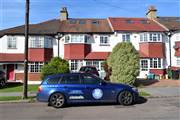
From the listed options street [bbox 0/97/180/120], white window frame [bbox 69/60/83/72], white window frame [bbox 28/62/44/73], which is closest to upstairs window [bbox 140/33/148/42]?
white window frame [bbox 69/60/83/72]

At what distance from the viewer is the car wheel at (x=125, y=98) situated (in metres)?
15.2

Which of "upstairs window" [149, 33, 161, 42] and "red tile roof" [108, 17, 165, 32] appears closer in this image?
"upstairs window" [149, 33, 161, 42]

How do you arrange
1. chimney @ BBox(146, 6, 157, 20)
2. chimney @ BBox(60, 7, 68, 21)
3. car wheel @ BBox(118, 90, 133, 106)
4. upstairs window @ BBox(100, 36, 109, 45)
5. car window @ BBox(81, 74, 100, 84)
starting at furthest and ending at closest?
chimney @ BBox(146, 6, 157, 20) < chimney @ BBox(60, 7, 68, 21) < upstairs window @ BBox(100, 36, 109, 45) < car window @ BBox(81, 74, 100, 84) < car wheel @ BBox(118, 90, 133, 106)

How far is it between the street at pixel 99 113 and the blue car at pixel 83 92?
0.33 m

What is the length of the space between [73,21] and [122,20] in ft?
20.9

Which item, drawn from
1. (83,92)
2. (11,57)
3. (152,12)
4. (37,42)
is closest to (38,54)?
(37,42)

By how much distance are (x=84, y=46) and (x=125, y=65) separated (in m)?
14.0

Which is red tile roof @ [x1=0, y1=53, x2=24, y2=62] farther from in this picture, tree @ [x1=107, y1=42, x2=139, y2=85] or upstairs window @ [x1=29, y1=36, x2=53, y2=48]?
tree @ [x1=107, y1=42, x2=139, y2=85]

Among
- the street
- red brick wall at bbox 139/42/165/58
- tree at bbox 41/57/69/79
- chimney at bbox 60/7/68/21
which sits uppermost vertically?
chimney at bbox 60/7/68/21

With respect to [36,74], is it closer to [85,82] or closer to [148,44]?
[148,44]

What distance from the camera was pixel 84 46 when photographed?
38.5 meters

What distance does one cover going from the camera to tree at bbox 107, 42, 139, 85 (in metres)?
24.9

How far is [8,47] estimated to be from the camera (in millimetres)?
39219

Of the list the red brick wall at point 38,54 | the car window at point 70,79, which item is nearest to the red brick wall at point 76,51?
the red brick wall at point 38,54
